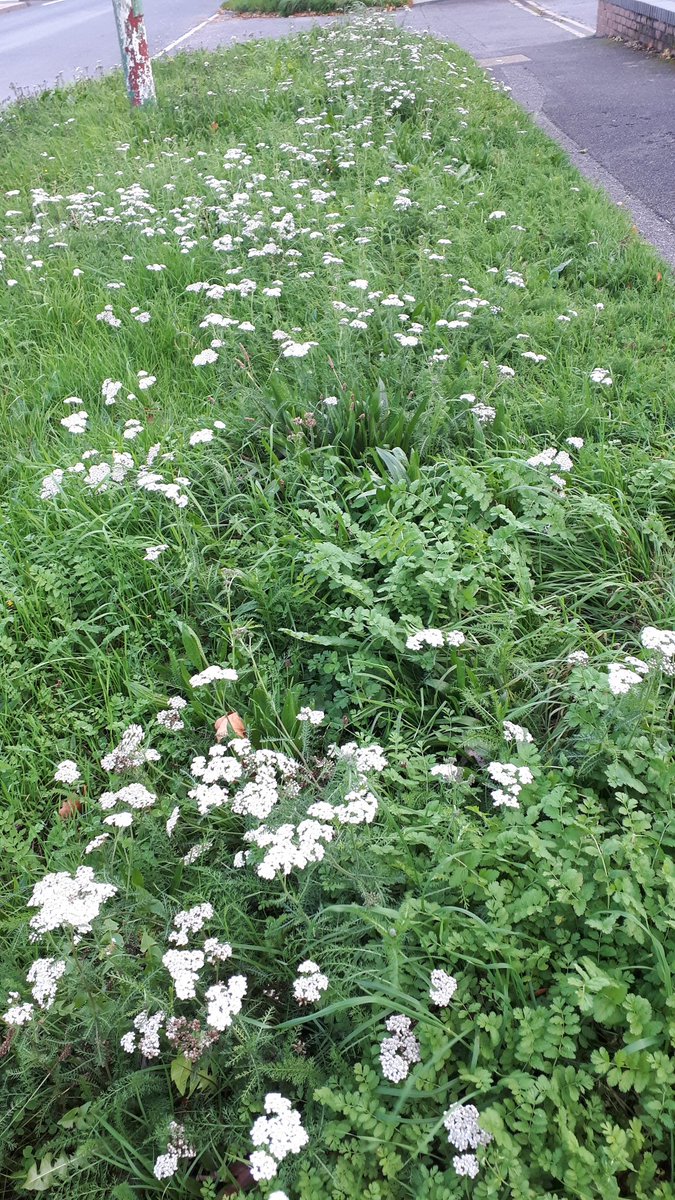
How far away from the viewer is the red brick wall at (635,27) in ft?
32.6

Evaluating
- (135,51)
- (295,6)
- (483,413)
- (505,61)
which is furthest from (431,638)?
(295,6)

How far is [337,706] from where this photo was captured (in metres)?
2.55

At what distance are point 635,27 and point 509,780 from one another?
42.0ft

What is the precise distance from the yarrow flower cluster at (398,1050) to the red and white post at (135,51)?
29.0ft

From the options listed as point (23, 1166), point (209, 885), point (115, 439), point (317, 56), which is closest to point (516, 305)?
point (115, 439)

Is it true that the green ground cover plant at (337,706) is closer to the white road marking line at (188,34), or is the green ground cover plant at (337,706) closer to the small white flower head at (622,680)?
the small white flower head at (622,680)

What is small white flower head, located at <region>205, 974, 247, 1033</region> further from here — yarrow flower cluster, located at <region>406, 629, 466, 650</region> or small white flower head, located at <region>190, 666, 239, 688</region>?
yarrow flower cluster, located at <region>406, 629, 466, 650</region>

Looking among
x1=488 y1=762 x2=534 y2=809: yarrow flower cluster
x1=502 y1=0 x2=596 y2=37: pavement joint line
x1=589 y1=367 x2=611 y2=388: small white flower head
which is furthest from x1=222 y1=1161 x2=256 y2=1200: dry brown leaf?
x1=502 y1=0 x2=596 y2=37: pavement joint line

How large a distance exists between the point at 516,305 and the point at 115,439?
2302 millimetres

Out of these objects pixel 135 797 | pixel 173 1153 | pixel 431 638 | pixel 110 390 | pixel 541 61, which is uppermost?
pixel 541 61

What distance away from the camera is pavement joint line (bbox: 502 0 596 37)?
12.7 meters

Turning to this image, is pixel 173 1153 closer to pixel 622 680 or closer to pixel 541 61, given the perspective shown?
pixel 622 680

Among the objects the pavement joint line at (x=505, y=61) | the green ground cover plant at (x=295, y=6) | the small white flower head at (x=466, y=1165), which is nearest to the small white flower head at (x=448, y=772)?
the small white flower head at (x=466, y=1165)

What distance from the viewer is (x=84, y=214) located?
534 cm
